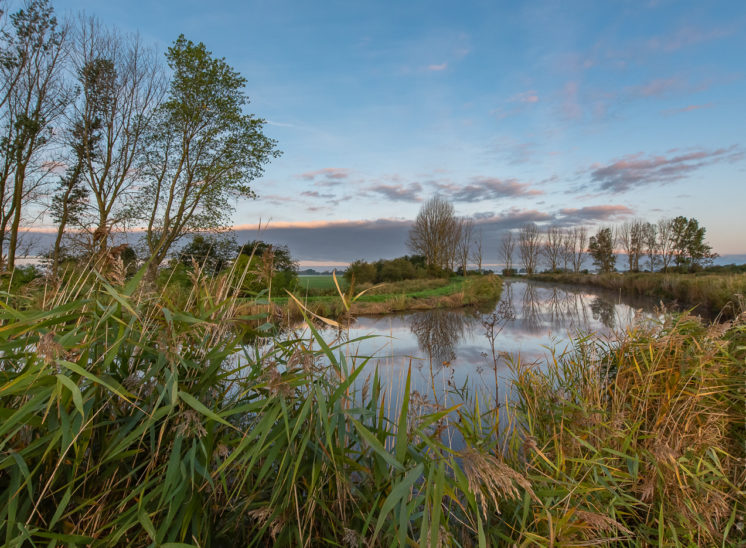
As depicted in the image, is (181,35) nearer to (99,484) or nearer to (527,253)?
(99,484)

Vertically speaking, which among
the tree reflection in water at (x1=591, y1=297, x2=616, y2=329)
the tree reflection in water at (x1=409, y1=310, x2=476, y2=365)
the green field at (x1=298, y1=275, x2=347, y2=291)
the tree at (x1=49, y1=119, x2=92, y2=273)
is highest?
the tree at (x1=49, y1=119, x2=92, y2=273)

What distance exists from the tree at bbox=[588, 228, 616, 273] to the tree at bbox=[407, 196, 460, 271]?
616 inches

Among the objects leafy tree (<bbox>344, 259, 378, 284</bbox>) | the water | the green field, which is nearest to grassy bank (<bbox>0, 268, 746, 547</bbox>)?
the green field

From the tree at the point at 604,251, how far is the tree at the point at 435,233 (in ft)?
51.3

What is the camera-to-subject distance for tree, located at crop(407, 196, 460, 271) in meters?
37.5

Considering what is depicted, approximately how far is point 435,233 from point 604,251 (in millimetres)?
17985

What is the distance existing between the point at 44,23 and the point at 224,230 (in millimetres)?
9113

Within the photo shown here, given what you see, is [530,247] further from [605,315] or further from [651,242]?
[605,315]

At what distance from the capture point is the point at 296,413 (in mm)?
1465

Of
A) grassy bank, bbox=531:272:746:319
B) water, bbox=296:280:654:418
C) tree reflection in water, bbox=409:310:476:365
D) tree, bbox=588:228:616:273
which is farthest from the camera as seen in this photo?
tree, bbox=588:228:616:273

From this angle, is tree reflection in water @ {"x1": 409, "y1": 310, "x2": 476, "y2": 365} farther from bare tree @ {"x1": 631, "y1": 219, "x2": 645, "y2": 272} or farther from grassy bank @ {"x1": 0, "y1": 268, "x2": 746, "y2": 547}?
bare tree @ {"x1": 631, "y1": 219, "x2": 645, "y2": 272}

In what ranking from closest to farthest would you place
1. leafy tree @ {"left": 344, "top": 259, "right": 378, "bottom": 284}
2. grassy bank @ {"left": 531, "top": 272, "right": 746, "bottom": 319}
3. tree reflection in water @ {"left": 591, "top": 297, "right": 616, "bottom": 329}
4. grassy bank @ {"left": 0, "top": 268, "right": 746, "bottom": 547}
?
grassy bank @ {"left": 0, "top": 268, "right": 746, "bottom": 547}
tree reflection in water @ {"left": 591, "top": 297, "right": 616, "bottom": 329}
grassy bank @ {"left": 531, "top": 272, "right": 746, "bottom": 319}
leafy tree @ {"left": 344, "top": 259, "right": 378, "bottom": 284}

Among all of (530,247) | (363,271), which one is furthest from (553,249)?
(363,271)

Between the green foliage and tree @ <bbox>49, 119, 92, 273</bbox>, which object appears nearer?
tree @ <bbox>49, 119, 92, 273</bbox>
